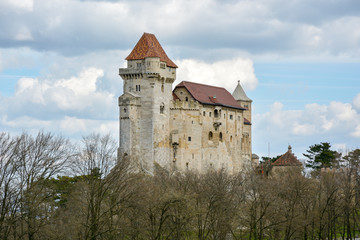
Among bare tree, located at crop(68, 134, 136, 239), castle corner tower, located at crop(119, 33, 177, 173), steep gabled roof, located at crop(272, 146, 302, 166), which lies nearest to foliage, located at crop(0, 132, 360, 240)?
bare tree, located at crop(68, 134, 136, 239)

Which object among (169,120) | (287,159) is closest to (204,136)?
(169,120)

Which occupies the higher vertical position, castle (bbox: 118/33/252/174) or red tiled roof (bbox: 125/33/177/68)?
red tiled roof (bbox: 125/33/177/68)

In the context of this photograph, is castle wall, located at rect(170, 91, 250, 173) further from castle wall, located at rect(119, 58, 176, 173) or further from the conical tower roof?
the conical tower roof

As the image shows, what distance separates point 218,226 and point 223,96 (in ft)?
217

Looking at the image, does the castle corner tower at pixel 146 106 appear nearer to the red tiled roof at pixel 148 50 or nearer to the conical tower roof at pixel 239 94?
the red tiled roof at pixel 148 50

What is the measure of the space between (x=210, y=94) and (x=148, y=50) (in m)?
18.3

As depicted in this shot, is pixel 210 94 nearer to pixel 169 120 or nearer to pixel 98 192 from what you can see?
pixel 169 120

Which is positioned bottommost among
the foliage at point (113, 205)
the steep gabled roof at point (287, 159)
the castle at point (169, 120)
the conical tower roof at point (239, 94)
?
the foliage at point (113, 205)

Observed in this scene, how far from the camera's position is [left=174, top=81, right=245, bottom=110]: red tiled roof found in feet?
400

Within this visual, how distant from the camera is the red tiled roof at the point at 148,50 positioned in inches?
4417

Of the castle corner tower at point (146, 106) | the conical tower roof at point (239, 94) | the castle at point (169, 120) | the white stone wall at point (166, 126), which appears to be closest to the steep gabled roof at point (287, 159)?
the castle at point (169, 120)

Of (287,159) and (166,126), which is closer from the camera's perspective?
(166,126)

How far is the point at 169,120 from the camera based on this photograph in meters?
115

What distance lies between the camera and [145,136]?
10931 cm
